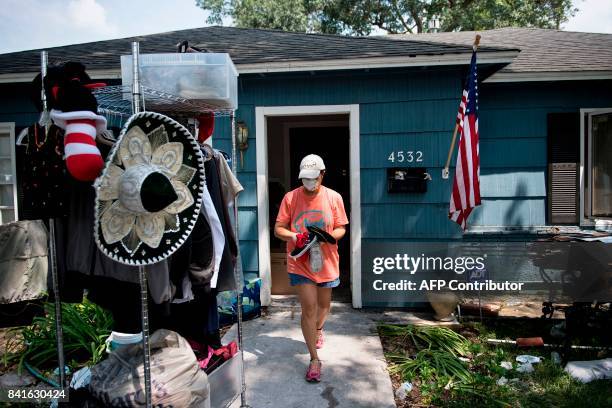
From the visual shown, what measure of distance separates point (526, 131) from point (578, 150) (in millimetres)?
609

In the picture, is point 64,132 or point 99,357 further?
point 99,357

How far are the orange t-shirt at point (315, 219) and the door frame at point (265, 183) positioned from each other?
153 cm

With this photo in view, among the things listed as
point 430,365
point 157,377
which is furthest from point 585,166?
point 157,377

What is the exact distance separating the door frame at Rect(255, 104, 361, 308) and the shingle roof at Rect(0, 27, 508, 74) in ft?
1.88

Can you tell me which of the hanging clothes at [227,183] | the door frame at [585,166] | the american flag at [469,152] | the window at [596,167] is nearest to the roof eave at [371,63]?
the american flag at [469,152]

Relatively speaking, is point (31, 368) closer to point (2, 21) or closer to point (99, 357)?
point (99, 357)

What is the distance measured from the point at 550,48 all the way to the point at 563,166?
1.91 meters

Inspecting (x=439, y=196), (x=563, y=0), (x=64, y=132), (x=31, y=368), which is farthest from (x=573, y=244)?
(x=563, y=0)

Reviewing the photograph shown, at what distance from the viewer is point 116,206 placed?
174 centimetres

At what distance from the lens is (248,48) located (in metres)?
5.27

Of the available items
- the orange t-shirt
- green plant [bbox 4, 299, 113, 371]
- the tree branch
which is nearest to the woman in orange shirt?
the orange t-shirt

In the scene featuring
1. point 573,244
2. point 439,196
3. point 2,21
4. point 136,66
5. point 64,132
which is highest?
point 2,21

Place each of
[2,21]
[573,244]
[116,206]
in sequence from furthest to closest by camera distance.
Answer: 1. [2,21]
2. [573,244]
3. [116,206]

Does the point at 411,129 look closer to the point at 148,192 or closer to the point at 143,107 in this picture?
the point at 143,107
